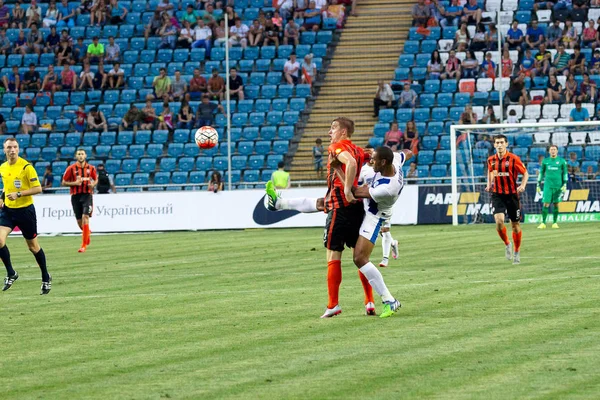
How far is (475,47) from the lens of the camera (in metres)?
40.3

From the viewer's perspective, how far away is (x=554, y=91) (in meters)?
38.0

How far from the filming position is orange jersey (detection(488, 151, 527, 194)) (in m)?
21.5

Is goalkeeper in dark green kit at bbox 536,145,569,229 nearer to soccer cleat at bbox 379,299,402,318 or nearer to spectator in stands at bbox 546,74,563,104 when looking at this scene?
spectator in stands at bbox 546,74,563,104

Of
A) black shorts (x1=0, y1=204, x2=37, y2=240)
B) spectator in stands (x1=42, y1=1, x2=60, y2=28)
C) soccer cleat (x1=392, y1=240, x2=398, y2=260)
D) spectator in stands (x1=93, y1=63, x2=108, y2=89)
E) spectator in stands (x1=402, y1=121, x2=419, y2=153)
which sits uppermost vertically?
spectator in stands (x1=42, y1=1, x2=60, y2=28)

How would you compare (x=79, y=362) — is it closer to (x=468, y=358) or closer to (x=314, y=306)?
(x=468, y=358)

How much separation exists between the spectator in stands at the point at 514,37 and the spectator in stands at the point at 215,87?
9814 mm

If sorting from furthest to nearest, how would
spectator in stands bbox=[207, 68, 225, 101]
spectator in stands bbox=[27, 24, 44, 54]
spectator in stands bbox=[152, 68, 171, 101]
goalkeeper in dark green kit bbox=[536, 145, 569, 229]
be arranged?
spectator in stands bbox=[27, 24, 44, 54] → spectator in stands bbox=[152, 68, 171, 101] → spectator in stands bbox=[207, 68, 225, 101] → goalkeeper in dark green kit bbox=[536, 145, 569, 229]

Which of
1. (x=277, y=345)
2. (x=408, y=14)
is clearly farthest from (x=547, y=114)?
(x=277, y=345)

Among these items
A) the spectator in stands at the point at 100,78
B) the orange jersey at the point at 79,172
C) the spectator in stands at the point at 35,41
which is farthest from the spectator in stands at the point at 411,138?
the spectator in stands at the point at 35,41

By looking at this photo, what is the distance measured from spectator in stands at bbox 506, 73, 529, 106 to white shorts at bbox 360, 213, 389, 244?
26.0m

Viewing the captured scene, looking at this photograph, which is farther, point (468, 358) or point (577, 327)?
point (577, 327)

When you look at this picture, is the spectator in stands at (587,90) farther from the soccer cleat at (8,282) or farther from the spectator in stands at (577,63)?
the soccer cleat at (8,282)

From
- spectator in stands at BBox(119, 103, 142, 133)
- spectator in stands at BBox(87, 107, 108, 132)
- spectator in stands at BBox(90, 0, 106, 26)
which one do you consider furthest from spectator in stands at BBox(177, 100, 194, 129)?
spectator in stands at BBox(90, 0, 106, 26)

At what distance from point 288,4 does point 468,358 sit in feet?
118
